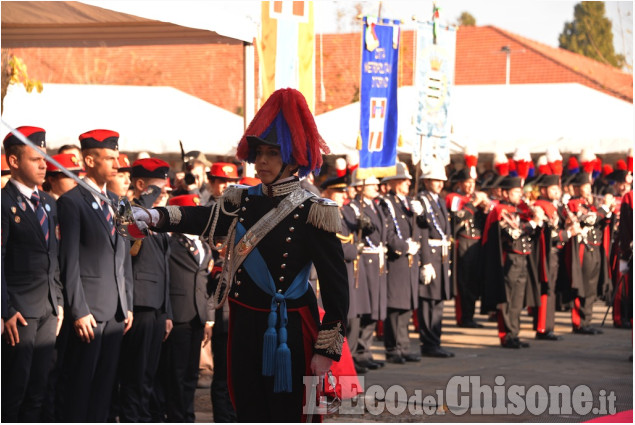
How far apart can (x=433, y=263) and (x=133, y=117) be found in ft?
28.8

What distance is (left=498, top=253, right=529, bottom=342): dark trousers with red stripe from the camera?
12.6 metres

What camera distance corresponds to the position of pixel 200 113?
64.6 ft

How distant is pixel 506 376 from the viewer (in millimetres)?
10258

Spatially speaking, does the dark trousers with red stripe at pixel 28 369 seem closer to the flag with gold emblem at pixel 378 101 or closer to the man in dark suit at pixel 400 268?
the flag with gold emblem at pixel 378 101

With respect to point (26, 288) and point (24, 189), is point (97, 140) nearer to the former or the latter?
point (24, 189)

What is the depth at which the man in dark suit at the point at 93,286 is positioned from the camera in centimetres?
665

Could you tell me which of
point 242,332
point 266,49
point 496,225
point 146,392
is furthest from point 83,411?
point 496,225

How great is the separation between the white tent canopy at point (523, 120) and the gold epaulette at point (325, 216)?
12297mm

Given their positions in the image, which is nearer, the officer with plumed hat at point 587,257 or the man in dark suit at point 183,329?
the man in dark suit at point 183,329

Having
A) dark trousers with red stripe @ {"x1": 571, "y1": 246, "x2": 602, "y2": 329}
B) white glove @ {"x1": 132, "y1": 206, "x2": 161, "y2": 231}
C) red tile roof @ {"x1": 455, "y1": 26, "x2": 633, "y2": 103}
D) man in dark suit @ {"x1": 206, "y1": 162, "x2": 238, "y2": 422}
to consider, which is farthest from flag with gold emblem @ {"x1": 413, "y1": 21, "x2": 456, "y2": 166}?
red tile roof @ {"x1": 455, "y1": 26, "x2": 633, "y2": 103}

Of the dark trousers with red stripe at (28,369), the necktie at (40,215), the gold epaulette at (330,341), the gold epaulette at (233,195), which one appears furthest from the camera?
the necktie at (40,215)

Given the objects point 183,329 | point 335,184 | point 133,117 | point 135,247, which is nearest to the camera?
point 135,247

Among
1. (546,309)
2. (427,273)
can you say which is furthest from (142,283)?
(546,309)

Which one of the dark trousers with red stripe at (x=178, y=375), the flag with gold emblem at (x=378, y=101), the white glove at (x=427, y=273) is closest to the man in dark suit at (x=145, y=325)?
the dark trousers with red stripe at (x=178, y=375)
